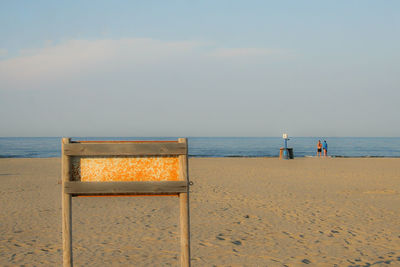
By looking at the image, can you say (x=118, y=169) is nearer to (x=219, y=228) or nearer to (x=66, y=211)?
(x=66, y=211)

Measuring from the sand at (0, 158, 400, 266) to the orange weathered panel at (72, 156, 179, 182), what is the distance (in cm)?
53

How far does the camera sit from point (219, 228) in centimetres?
816

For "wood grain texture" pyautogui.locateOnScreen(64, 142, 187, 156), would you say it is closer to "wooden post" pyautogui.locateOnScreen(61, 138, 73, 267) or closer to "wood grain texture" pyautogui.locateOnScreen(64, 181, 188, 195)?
"wooden post" pyautogui.locateOnScreen(61, 138, 73, 267)

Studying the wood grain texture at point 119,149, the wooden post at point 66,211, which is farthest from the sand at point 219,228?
the wood grain texture at point 119,149

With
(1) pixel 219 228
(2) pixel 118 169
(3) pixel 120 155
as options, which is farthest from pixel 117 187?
(1) pixel 219 228

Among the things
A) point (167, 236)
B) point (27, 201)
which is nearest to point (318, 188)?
point (167, 236)

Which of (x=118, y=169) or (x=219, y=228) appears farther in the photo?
(x=219, y=228)

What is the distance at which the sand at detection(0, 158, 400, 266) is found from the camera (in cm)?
621

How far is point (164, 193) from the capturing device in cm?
399

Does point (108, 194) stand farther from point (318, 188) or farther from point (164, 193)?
point (318, 188)

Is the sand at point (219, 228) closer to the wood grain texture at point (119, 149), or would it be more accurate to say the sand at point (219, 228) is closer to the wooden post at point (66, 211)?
the wooden post at point (66, 211)

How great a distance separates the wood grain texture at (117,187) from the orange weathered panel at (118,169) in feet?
0.23

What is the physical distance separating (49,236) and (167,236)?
2.36 metres

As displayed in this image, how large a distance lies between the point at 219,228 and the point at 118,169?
15.3 ft
